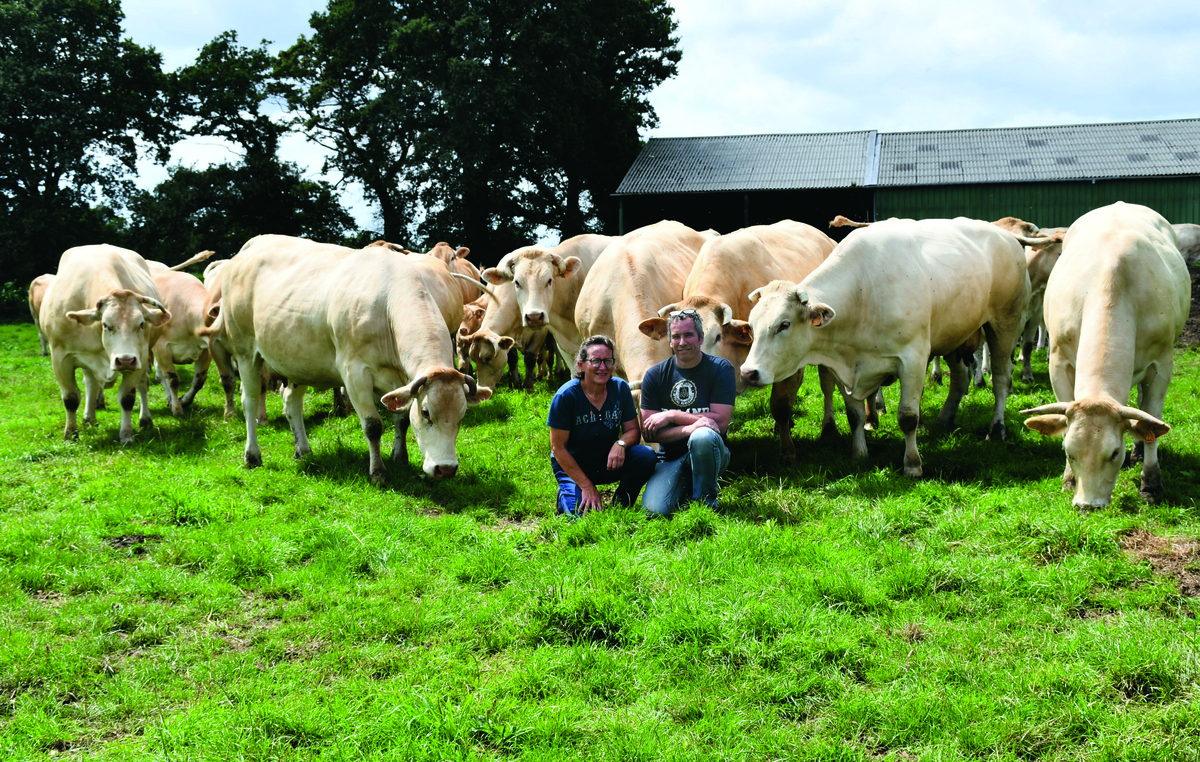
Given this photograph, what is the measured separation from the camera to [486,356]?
12.1 meters

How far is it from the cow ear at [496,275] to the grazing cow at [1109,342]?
674 cm

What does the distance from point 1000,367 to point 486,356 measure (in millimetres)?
6493

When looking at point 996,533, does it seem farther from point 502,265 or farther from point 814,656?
point 502,265

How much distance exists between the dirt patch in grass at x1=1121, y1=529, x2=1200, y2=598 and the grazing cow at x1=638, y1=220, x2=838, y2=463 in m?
3.06

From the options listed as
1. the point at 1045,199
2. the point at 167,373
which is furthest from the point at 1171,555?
the point at 1045,199

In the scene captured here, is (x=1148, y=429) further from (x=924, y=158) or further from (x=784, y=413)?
(x=924, y=158)

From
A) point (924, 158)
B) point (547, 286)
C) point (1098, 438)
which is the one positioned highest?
point (924, 158)

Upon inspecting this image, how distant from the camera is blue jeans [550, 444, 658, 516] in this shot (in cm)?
688

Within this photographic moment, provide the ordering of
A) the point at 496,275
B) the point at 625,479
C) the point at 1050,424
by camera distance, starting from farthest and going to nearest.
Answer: the point at 496,275 < the point at 625,479 < the point at 1050,424

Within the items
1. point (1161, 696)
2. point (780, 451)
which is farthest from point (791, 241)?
point (1161, 696)

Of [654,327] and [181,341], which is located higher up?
[654,327]

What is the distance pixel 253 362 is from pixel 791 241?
20.7 feet

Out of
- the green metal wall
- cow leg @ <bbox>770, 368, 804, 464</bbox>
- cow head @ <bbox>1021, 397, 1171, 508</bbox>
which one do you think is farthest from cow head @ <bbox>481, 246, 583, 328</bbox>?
the green metal wall

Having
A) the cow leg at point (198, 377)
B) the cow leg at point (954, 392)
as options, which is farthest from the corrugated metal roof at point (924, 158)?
the cow leg at point (954, 392)
